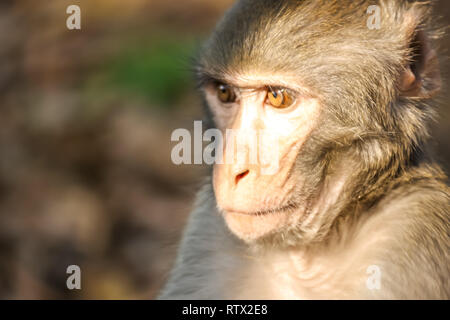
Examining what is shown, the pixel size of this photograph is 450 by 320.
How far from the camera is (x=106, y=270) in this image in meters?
6.81

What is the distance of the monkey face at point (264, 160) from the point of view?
3443 millimetres

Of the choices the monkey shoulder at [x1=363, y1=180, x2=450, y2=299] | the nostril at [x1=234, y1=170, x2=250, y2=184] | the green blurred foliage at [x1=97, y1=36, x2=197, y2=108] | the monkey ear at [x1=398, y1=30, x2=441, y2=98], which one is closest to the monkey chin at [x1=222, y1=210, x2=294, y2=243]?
the nostril at [x1=234, y1=170, x2=250, y2=184]

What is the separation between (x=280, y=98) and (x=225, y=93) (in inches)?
16.1

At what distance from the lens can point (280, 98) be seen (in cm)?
356

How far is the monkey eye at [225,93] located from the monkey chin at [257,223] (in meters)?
0.62

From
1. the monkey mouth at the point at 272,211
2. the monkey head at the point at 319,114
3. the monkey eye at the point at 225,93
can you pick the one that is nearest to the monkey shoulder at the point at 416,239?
the monkey head at the point at 319,114

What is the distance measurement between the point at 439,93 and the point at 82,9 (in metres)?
5.72

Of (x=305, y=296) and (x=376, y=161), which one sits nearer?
(x=376, y=161)

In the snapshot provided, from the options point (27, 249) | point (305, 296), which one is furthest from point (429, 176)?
point (27, 249)

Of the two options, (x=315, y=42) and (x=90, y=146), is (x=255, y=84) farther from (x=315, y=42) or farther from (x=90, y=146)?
(x=90, y=146)

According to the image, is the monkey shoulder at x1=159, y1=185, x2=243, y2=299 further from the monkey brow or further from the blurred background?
the blurred background

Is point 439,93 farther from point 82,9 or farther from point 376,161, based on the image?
point 82,9

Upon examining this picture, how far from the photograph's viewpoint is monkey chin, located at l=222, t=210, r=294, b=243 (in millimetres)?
3527

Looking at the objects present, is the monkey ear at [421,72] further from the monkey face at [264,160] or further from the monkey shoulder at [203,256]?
the monkey shoulder at [203,256]
